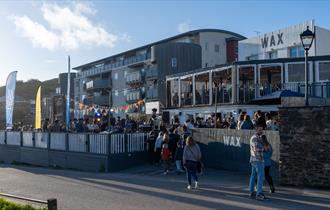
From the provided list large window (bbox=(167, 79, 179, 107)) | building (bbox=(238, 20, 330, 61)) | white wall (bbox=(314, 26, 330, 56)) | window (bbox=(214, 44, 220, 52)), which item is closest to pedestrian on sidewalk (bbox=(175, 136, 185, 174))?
large window (bbox=(167, 79, 179, 107))

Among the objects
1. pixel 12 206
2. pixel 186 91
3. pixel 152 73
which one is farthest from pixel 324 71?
pixel 152 73

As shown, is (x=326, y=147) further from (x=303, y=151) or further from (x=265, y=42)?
(x=265, y=42)

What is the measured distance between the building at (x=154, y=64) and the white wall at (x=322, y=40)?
Answer: 51.3ft

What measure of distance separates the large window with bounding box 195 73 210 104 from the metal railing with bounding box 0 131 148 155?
9.73 m

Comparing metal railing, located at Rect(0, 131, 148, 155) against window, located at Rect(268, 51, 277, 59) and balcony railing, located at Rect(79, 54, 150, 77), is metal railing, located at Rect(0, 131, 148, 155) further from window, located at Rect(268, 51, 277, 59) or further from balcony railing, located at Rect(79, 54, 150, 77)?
balcony railing, located at Rect(79, 54, 150, 77)

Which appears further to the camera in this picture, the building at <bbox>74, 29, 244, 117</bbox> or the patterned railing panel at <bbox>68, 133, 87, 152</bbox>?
the building at <bbox>74, 29, 244, 117</bbox>

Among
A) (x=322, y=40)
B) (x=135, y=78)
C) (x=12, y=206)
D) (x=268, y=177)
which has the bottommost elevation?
(x=12, y=206)

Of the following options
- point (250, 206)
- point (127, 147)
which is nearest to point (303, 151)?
point (250, 206)

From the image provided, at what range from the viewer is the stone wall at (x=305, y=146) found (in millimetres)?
13633

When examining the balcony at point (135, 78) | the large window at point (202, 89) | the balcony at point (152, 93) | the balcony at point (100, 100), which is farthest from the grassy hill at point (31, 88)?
the large window at point (202, 89)

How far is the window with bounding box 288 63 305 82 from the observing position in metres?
26.7

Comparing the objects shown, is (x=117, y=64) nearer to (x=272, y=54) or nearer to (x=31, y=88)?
(x=272, y=54)

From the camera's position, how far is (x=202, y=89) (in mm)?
30906

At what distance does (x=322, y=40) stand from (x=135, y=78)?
2917 centimetres
